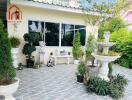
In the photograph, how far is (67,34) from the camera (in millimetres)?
10312

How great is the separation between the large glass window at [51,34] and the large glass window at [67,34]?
395 millimetres

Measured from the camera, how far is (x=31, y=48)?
826 centimetres

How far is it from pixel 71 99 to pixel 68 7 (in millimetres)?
5647

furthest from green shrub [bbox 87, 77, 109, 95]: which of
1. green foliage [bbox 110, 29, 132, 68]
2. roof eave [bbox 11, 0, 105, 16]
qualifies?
green foliage [bbox 110, 29, 132, 68]

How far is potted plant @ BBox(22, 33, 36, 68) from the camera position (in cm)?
817

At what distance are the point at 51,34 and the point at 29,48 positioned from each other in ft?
6.35

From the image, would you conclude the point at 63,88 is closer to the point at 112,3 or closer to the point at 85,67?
the point at 85,67

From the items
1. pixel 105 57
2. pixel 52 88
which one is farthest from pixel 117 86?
pixel 52 88

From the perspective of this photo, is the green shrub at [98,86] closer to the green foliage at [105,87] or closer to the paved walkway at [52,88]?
the green foliage at [105,87]

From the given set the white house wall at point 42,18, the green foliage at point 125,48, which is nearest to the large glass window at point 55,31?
the white house wall at point 42,18

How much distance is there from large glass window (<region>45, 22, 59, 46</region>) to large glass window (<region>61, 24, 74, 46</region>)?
395 millimetres

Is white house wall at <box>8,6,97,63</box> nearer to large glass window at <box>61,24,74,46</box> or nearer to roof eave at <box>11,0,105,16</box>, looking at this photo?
large glass window at <box>61,24,74,46</box>

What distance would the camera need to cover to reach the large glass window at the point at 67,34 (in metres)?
10.1

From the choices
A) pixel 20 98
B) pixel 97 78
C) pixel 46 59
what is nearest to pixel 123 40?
pixel 46 59
